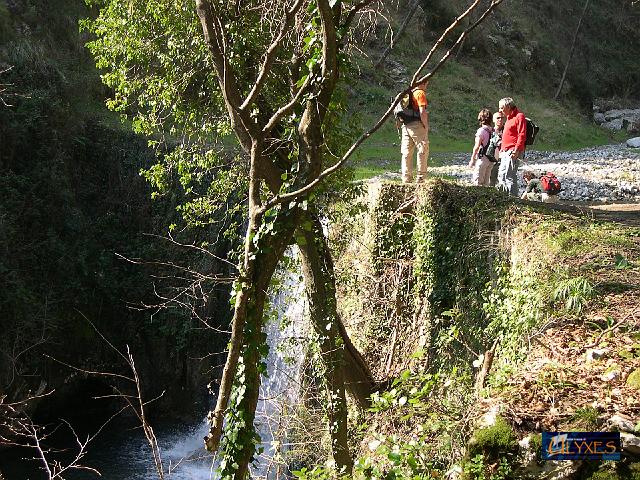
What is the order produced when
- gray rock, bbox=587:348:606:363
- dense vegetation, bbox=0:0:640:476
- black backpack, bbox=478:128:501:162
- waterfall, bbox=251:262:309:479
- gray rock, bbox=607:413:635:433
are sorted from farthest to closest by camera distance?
1. dense vegetation, bbox=0:0:640:476
2. waterfall, bbox=251:262:309:479
3. black backpack, bbox=478:128:501:162
4. gray rock, bbox=587:348:606:363
5. gray rock, bbox=607:413:635:433

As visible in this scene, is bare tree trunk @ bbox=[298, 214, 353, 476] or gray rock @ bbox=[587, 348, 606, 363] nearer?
gray rock @ bbox=[587, 348, 606, 363]

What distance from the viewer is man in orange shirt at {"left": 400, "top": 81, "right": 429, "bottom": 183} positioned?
421 inches

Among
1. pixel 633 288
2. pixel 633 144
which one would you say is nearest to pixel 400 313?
pixel 633 288

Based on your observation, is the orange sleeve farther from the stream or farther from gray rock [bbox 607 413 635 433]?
gray rock [bbox 607 413 635 433]

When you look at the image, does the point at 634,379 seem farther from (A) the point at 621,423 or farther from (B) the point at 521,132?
(B) the point at 521,132

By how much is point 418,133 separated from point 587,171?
855 centimetres

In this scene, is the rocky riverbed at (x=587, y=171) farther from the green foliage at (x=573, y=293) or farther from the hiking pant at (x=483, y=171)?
the green foliage at (x=573, y=293)

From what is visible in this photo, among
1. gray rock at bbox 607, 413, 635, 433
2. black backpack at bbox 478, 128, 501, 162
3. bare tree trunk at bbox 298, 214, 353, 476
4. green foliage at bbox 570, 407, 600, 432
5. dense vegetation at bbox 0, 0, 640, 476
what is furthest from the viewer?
dense vegetation at bbox 0, 0, 640, 476

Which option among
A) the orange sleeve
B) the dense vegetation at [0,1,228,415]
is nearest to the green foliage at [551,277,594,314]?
the orange sleeve

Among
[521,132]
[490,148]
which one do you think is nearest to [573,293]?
[521,132]

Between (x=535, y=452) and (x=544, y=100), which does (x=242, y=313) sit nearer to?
(x=535, y=452)

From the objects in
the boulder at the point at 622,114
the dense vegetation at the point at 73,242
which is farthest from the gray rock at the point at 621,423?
the boulder at the point at 622,114

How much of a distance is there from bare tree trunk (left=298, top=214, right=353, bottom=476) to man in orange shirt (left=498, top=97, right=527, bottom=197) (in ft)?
11.0

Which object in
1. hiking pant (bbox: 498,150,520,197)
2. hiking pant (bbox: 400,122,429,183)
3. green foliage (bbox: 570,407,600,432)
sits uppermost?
hiking pant (bbox: 400,122,429,183)
